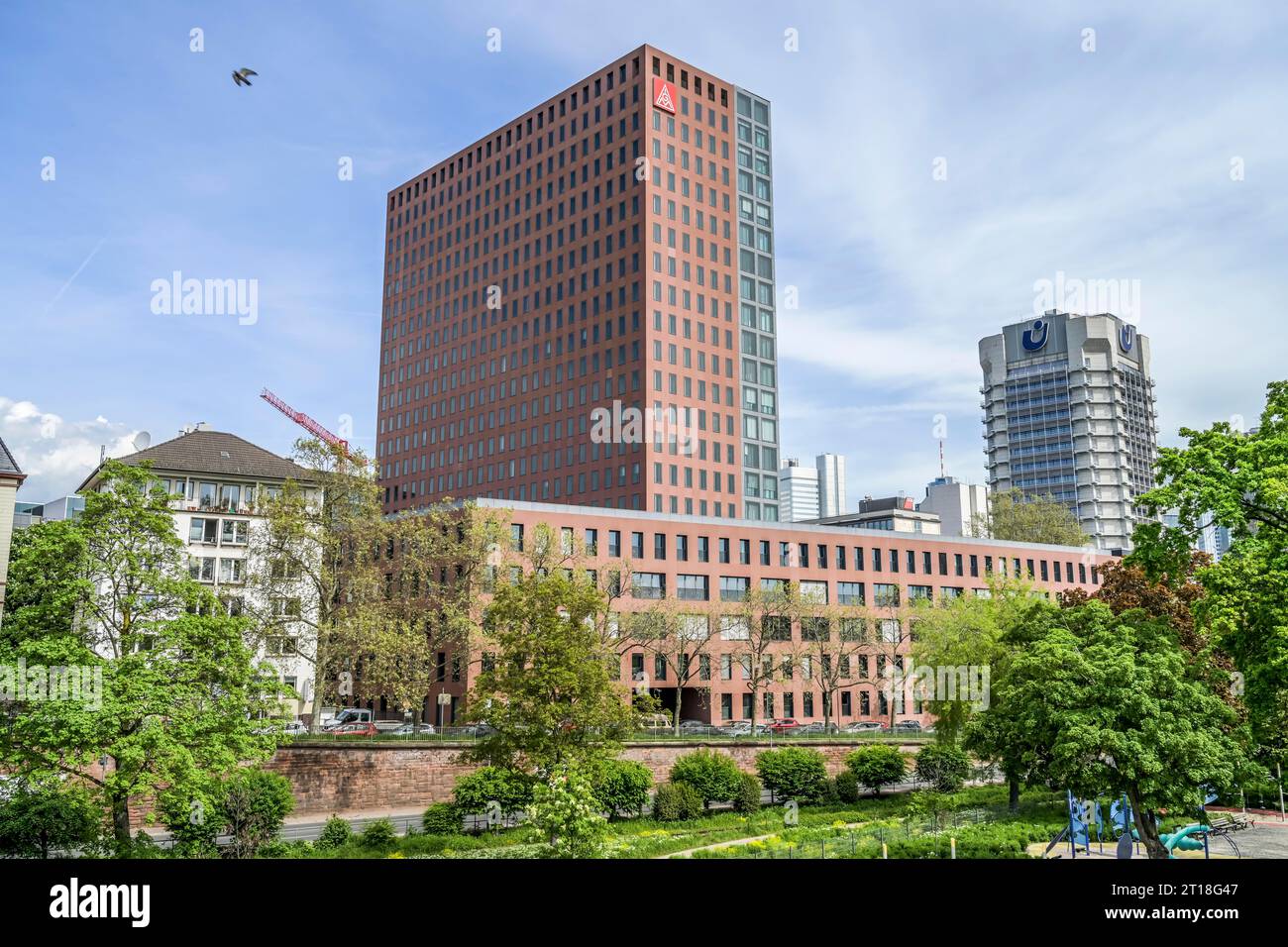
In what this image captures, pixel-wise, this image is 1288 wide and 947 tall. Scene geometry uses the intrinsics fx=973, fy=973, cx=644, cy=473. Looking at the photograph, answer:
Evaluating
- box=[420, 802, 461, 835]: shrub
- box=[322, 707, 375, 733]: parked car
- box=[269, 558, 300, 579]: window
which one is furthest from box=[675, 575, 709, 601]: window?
box=[420, 802, 461, 835]: shrub

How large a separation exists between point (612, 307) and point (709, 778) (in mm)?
78318

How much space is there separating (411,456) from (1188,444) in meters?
123

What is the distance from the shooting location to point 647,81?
117375 millimetres

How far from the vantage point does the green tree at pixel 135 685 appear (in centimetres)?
2811

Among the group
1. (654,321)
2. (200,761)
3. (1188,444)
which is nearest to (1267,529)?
(1188,444)

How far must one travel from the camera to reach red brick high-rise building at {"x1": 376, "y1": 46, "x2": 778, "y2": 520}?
11475 cm

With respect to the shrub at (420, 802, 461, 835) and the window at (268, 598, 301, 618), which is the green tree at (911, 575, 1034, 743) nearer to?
the shrub at (420, 802, 461, 835)

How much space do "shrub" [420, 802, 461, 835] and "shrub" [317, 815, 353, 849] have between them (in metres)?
3.46

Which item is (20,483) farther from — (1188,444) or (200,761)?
(1188,444)

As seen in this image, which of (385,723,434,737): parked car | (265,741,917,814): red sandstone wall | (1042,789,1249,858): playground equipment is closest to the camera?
(1042,789,1249,858): playground equipment

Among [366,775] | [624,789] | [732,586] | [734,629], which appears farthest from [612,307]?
[624,789]

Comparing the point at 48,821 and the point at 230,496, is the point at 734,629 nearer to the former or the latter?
the point at 230,496

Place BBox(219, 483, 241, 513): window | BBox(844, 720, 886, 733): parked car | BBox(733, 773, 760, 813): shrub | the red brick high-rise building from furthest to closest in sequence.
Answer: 1. the red brick high-rise building
2. BBox(844, 720, 886, 733): parked car
3. BBox(219, 483, 241, 513): window
4. BBox(733, 773, 760, 813): shrub

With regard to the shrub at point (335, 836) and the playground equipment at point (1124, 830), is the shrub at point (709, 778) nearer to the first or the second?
the shrub at point (335, 836)
